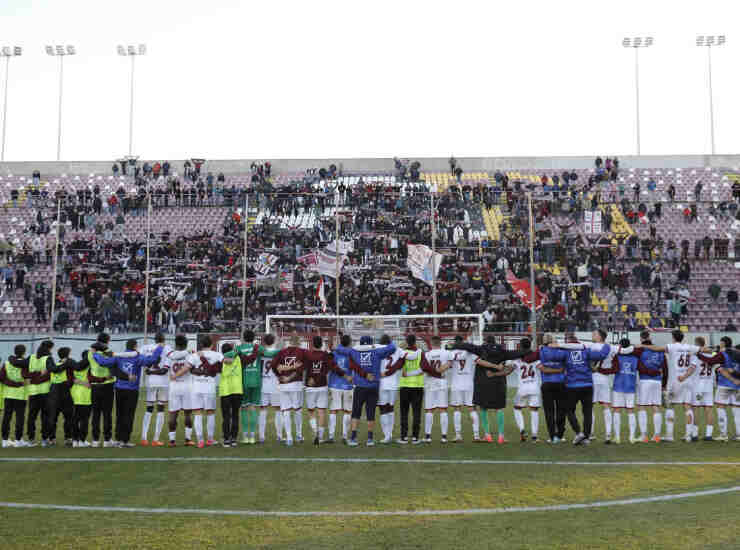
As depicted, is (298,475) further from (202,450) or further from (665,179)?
(665,179)

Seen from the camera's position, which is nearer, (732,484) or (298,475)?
(732,484)

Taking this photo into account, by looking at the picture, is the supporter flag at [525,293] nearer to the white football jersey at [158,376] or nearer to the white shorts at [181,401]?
the white football jersey at [158,376]

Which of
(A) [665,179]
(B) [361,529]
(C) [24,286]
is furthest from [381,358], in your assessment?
(A) [665,179]

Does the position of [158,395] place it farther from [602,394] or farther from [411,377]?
[602,394]

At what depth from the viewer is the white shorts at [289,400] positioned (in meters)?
14.0

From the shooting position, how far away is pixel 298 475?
10.8m

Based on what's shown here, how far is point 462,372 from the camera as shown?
14.7 m

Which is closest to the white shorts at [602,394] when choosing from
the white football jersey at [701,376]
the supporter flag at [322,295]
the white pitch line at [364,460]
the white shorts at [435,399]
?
the white football jersey at [701,376]

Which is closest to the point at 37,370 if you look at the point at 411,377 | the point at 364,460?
the point at 364,460

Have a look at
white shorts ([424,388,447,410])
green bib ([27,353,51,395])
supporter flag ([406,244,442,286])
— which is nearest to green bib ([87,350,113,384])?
green bib ([27,353,51,395])

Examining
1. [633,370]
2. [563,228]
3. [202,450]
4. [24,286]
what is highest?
[563,228]

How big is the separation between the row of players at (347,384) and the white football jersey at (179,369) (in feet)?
0.06

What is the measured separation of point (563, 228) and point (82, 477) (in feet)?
91.0

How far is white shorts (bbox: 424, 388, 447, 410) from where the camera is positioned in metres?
14.5
